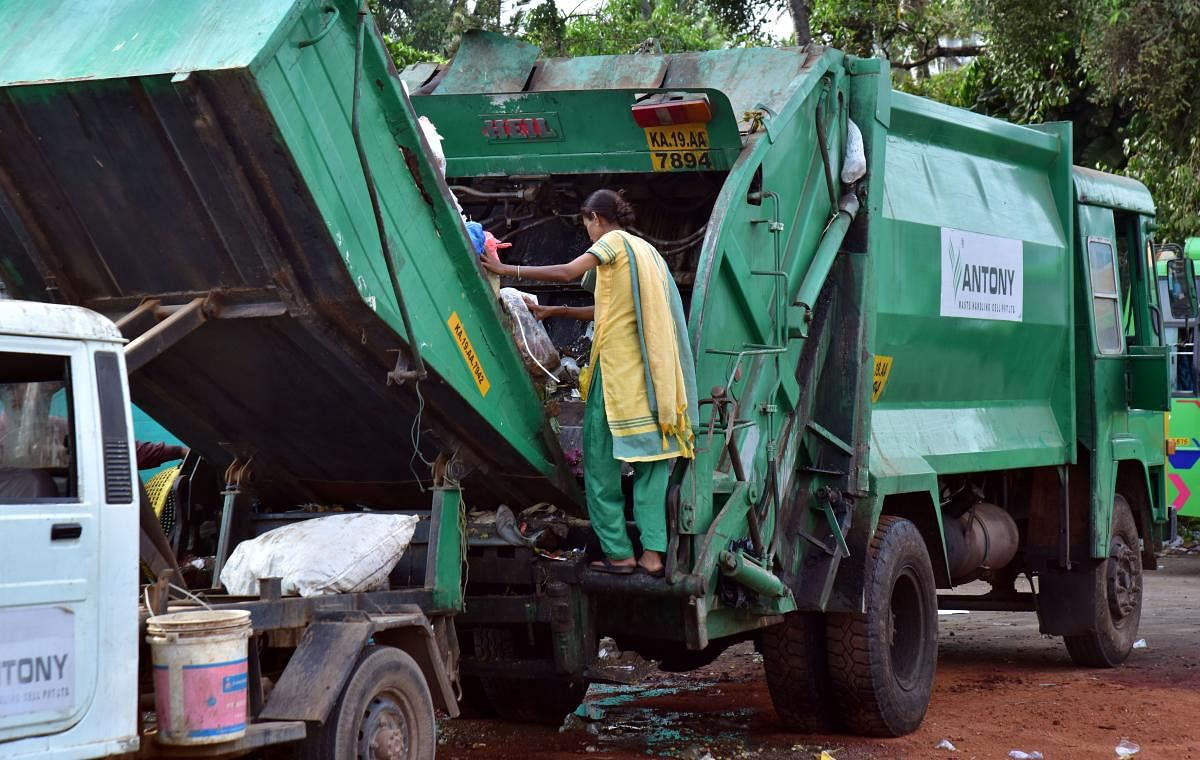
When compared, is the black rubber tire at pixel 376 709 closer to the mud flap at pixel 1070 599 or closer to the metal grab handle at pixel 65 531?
the metal grab handle at pixel 65 531

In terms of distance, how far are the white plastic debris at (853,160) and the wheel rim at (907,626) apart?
1760mm

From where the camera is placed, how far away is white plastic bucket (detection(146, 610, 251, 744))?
12.3 ft

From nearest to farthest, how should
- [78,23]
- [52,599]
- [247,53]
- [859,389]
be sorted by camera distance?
[52,599] → [247,53] → [78,23] → [859,389]

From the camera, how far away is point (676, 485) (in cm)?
521

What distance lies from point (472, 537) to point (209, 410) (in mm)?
1031

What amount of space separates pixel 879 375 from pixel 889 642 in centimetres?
115

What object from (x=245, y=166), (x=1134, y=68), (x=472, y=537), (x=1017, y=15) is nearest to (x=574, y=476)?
(x=472, y=537)

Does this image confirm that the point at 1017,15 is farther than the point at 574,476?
Yes

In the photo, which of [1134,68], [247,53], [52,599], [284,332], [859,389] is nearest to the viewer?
[52,599]

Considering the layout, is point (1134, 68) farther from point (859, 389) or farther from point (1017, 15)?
point (859, 389)

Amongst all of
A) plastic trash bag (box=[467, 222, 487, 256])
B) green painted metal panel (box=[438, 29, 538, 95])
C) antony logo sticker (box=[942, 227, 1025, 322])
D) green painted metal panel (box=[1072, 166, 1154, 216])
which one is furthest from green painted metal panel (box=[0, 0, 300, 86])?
green painted metal panel (box=[1072, 166, 1154, 216])

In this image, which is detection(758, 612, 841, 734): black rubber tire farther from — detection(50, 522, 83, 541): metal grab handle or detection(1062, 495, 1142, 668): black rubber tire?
detection(50, 522, 83, 541): metal grab handle

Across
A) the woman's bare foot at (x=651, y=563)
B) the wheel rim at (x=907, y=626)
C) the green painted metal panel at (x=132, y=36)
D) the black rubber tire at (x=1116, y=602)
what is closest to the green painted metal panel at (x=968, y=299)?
the wheel rim at (x=907, y=626)

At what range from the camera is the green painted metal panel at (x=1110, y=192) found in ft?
27.2
